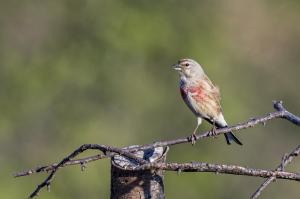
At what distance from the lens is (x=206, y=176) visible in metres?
14.4

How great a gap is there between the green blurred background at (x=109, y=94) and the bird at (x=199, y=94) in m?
5.07

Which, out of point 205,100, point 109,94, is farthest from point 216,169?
point 109,94

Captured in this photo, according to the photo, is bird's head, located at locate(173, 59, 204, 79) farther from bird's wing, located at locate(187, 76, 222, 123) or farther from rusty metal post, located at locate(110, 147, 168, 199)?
rusty metal post, located at locate(110, 147, 168, 199)

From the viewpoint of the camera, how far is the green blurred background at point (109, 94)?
43.3ft

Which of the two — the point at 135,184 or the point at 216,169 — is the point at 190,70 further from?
the point at 216,169

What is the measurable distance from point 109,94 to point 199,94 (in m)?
7.15

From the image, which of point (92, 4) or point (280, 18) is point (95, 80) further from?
point (280, 18)

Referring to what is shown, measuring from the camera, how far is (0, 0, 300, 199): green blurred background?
43.3ft

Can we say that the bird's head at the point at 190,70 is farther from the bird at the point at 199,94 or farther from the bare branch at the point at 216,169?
the bare branch at the point at 216,169

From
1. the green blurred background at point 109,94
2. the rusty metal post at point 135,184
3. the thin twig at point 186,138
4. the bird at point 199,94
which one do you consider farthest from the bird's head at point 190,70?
the green blurred background at point 109,94

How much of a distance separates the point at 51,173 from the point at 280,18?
57.6 feet

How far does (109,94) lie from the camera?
14211 mm

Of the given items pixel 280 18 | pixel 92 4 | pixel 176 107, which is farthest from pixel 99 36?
pixel 280 18

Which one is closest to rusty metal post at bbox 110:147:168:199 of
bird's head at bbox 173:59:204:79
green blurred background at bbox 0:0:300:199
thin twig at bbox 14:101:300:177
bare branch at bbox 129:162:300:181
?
thin twig at bbox 14:101:300:177
